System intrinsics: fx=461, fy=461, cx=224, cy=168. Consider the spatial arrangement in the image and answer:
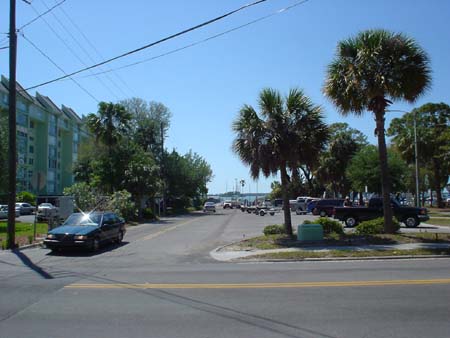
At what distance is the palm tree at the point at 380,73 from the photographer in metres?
17.8

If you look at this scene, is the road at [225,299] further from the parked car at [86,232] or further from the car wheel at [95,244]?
the car wheel at [95,244]

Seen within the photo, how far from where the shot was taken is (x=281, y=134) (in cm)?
1925

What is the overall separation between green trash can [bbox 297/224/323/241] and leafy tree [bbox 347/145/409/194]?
27.6m

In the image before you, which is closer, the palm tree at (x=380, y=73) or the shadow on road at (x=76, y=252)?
the shadow on road at (x=76, y=252)

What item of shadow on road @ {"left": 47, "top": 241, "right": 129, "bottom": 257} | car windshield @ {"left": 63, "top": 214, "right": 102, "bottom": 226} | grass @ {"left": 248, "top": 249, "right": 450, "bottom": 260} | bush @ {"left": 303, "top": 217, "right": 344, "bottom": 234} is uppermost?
car windshield @ {"left": 63, "top": 214, "right": 102, "bottom": 226}

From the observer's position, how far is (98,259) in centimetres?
1511

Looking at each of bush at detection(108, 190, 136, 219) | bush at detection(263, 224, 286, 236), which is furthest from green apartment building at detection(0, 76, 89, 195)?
bush at detection(263, 224, 286, 236)

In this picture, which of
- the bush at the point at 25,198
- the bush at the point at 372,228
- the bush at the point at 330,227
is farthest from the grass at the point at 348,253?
the bush at the point at 25,198

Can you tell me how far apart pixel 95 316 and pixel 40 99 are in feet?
252

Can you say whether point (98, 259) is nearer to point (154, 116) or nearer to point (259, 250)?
point (259, 250)

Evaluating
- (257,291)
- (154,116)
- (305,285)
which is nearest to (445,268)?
(305,285)

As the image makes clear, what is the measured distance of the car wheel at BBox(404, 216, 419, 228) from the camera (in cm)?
2684

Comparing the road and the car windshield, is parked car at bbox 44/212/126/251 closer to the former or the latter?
the car windshield

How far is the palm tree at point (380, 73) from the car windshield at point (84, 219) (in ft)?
35.9
